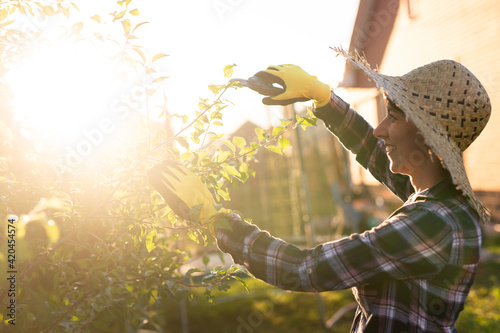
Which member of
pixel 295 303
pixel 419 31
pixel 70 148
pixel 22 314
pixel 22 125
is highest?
pixel 419 31

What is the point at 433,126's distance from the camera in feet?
5.29

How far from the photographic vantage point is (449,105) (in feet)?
5.41

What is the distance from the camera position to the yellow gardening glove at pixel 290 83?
1.97 metres

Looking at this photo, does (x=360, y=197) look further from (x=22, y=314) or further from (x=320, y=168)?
(x=22, y=314)

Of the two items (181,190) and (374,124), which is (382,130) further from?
(374,124)

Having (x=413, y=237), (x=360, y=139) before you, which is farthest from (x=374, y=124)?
(x=413, y=237)

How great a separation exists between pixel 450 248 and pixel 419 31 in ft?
25.1

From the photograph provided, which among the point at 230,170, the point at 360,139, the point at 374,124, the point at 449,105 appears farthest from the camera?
the point at 374,124

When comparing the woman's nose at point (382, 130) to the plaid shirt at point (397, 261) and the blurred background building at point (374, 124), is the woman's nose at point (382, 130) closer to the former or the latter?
the plaid shirt at point (397, 261)

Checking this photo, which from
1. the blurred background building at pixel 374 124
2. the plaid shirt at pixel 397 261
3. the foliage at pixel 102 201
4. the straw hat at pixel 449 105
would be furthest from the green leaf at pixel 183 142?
the blurred background building at pixel 374 124

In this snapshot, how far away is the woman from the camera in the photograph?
1481 millimetres

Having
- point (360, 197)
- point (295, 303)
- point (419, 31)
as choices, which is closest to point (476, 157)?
point (419, 31)

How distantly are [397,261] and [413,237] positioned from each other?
10 cm

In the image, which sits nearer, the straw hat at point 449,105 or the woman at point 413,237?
the woman at point 413,237
